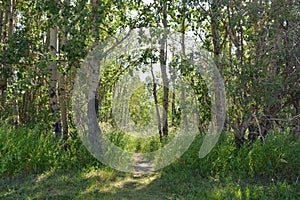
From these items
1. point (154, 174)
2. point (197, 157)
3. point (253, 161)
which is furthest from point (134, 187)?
point (253, 161)

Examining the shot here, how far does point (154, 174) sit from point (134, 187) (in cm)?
88

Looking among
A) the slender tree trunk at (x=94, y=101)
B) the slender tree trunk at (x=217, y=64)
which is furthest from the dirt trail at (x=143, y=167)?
the slender tree trunk at (x=217, y=64)

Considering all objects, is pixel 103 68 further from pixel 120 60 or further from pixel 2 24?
pixel 2 24

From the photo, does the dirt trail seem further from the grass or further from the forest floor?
the forest floor

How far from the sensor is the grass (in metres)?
4.40

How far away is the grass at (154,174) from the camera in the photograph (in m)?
4.40

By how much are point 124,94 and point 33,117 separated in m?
3.27

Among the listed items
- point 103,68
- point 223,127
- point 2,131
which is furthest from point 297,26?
point 2,131

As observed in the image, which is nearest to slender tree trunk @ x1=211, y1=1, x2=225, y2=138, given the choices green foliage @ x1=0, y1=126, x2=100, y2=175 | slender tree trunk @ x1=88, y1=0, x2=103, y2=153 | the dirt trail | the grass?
the grass

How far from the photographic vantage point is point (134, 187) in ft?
16.2

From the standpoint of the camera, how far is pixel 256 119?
18.7ft

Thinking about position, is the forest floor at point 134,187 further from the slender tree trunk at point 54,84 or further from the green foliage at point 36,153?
the slender tree trunk at point 54,84

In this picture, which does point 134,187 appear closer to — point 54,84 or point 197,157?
point 197,157

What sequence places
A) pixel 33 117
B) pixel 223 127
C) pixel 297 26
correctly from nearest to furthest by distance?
pixel 297 26
pixel 223 127
pixel 33 117
